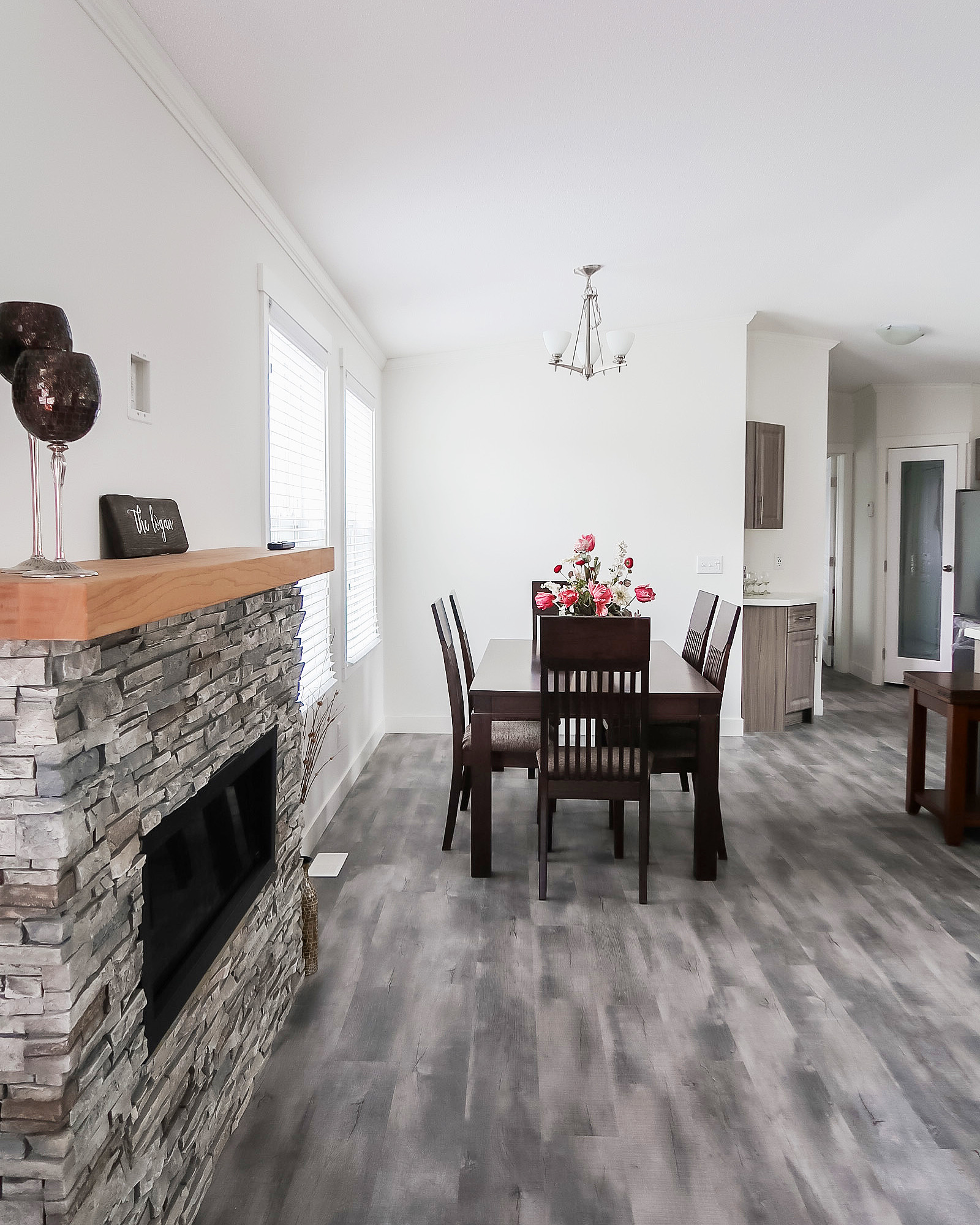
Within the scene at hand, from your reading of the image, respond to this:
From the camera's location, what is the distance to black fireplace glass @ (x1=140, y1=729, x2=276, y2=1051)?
1567 mm

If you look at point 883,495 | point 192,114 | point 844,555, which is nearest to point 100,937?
point 192,114

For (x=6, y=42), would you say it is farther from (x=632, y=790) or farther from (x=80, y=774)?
(x=632, y=790)

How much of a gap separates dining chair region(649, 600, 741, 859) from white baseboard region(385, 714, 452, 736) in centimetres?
256

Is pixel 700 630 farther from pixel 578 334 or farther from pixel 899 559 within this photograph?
pixel 899 559

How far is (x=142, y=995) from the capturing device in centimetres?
146

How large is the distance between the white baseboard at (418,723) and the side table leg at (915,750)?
2958 millimetres

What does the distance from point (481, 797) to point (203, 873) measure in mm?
1704

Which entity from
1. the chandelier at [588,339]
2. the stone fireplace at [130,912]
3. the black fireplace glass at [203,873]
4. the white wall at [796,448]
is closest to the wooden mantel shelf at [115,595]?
the stone fireplace at [130,912]

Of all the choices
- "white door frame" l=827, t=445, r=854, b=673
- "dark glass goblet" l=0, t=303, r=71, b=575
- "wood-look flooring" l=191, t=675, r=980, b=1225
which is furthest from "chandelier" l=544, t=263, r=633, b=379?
"white door frame" l=827, t=445, r=854, b=673

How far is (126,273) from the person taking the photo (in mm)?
1900

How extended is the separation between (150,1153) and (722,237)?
3998 mm

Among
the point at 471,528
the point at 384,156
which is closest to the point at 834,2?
Result: the point at 384,156

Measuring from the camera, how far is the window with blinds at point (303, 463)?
10.5 feet

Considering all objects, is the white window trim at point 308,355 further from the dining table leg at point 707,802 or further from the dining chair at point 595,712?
the dining table leg at point 707,802
